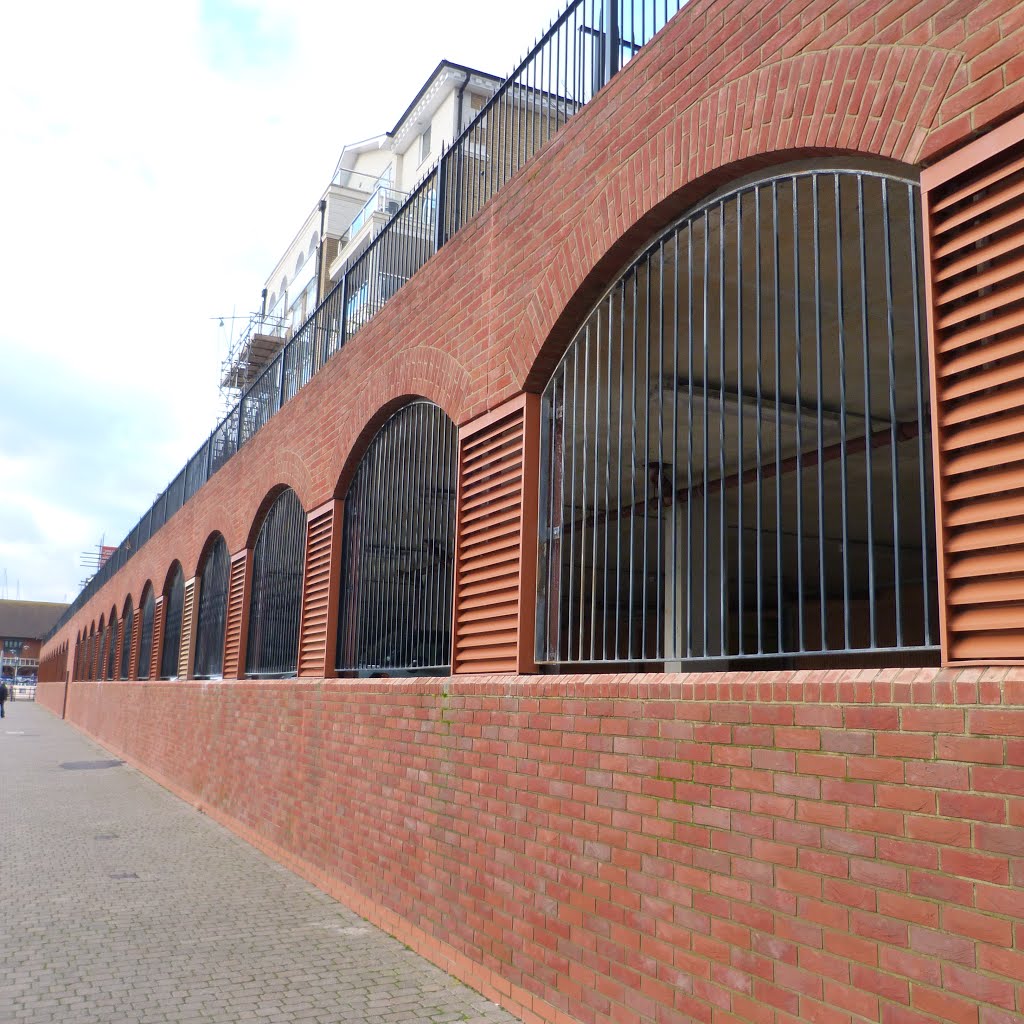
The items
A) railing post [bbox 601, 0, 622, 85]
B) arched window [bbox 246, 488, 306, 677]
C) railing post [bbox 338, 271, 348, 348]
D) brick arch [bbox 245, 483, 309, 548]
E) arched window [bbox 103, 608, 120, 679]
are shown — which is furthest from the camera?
arched window [bbox 103, 608, 120, 679]

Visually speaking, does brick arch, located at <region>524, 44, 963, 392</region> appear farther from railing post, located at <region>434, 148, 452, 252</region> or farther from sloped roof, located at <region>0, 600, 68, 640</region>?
sloped roof, located at <region>0, 600, 68, 640</region>

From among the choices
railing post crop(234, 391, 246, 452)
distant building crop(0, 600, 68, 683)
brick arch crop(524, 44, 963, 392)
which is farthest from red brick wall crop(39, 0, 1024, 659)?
distant building crop(0, 600, 68, 683)

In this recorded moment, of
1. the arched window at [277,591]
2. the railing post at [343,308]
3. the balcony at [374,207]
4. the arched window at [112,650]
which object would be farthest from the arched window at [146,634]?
the balcony at [374,207]

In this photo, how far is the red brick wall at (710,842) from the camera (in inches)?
112

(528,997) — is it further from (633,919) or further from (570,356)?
(570,356)

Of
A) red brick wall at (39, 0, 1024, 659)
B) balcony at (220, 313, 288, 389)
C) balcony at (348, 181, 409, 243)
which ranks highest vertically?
balcony at (348, 181, 409, 243)

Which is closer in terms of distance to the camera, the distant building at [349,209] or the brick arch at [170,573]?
the brick arch at [170,573]

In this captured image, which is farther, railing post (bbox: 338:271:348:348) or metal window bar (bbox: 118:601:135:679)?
metal window bar (bbox: 118:601:135:679)

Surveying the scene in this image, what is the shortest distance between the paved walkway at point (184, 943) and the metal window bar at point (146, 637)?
31.2 ft

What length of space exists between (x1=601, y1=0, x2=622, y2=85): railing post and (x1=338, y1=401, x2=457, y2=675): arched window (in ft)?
8.56

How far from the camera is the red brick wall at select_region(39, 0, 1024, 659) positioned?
10.9 ft

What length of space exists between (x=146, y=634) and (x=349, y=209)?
22.9m

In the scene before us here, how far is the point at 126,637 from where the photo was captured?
2512cm

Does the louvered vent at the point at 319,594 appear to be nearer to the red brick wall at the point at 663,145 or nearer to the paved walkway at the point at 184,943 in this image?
the red brick wall at the point at 663,145
